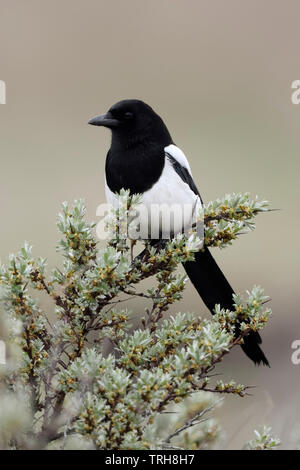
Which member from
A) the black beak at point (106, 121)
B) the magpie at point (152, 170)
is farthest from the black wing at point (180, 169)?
the black beak at point (106, 121)

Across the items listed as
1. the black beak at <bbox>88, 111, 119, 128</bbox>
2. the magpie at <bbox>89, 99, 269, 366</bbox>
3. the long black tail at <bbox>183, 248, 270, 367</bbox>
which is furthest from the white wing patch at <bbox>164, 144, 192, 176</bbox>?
the long black tail at <bbox>183, 248, 270, 367</bbox>

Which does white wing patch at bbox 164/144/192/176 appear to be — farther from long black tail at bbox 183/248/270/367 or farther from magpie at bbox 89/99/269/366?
long black tail at bbox 183/248/270/367

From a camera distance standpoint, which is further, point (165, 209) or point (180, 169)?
point (180, 169)

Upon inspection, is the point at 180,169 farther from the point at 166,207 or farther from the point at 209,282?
the point at 209,282

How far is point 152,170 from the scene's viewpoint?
10.6ft

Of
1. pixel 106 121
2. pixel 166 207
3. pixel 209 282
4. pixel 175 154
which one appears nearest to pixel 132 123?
pixel 106 121

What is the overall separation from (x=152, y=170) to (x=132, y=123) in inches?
9.8

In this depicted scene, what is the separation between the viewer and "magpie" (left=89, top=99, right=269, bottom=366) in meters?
3.21

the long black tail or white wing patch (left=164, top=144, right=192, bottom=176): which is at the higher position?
white wing patch (left=164, top=144, right=192, bottom=176)

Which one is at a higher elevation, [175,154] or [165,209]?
[175,154]

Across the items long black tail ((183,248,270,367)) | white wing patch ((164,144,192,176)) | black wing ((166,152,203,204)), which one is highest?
white wing patch ((164,144,192,176))

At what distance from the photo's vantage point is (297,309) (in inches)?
300
